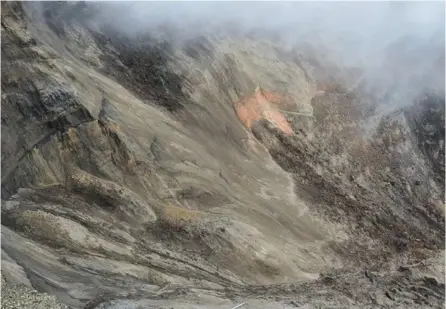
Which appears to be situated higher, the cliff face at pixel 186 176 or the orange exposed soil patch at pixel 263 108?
the orange exposed soil patch at pixel 263 108

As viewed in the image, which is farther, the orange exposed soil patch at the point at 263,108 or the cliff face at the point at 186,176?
the orange exposed soil patch at the point at 263,108

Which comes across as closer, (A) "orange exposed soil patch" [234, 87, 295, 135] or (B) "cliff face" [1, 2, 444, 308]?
(B) "cliff face" [1, 2, 444, 308]

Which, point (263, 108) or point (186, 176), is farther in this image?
point (263, 108)

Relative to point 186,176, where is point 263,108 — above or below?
above

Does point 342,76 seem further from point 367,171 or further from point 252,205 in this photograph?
point 252,205
